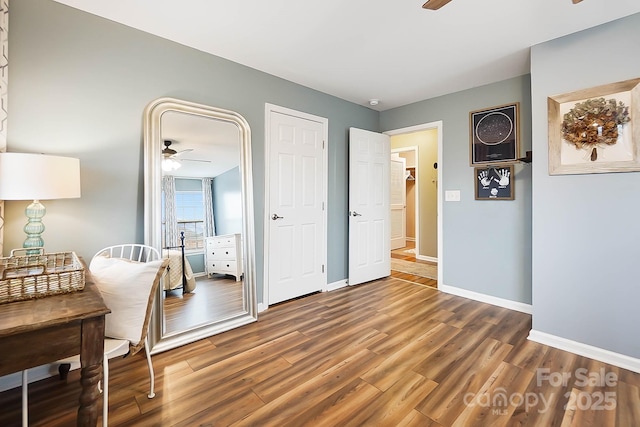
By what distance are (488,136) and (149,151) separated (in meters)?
3.39

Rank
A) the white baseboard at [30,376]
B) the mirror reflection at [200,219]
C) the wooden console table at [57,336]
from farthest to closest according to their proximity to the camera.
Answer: the mirror reflection at [200,219] < the white baseboard at [30,376] < the wooden console table at [57,336]

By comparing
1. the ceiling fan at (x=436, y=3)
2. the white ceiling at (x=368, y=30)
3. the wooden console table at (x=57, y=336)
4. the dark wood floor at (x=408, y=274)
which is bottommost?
the dark wood floor at (x=408, y=274)

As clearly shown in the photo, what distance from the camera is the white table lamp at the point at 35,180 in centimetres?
150

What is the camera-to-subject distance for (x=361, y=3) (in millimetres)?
1964

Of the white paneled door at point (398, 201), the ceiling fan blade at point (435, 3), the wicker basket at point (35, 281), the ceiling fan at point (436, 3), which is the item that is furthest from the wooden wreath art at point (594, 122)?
the white paneled door at point (398, 201)

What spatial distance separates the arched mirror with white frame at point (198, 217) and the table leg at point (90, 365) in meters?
1.17

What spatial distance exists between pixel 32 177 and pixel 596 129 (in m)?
3.67

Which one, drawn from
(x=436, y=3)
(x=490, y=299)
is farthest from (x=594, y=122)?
(x=490, y=299)

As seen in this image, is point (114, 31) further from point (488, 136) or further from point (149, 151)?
point (488, 136)

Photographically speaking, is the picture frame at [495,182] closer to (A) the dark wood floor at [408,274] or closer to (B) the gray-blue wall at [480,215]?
(B) the gray-blue wall at [480,215]

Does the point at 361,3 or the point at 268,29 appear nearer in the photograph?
the point at 361,3

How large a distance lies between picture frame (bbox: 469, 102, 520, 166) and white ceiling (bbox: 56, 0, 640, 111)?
375 millimetres

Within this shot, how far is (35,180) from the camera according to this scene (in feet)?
5.06

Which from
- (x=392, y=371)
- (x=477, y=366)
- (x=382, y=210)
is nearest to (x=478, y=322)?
(x=477, y=366)
